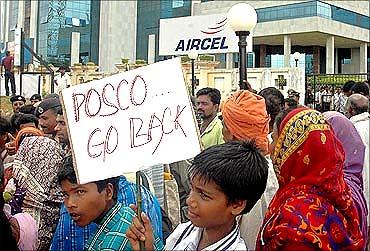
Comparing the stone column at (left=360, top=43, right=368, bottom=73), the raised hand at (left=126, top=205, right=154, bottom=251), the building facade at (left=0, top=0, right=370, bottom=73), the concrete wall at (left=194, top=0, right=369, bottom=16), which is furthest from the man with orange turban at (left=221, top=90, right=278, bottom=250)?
the stone column at (left=360, top=43, right=368, bottom=73)

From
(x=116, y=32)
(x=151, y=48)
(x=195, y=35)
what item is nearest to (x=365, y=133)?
(x=195, y=35)

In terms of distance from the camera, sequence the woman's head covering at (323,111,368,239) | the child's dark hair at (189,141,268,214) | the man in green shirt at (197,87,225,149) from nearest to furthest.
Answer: the child's dark hair at (189,141,268,214) → the woman's head covering at (323,111,368,239) → the man in green shirt at (197,87,225,149)

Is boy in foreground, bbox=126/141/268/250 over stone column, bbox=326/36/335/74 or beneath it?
beneath

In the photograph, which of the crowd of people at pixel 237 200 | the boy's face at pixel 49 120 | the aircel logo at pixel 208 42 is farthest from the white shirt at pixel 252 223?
the aircel logo at pixel 208 42

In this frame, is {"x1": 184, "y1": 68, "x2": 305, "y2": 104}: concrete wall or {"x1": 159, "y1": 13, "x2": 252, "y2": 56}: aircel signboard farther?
{"x1": 184, "y1": 68, "x2": 305, "y2": 104}: concrete wall

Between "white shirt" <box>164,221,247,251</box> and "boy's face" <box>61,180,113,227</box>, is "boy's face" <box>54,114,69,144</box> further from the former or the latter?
"white shirt" <box>164,221,247,251</box>

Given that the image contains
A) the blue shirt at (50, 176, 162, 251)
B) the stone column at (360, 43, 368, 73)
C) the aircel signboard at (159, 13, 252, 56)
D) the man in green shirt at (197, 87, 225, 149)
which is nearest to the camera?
the blue shirt at (50, 176, 162, 251)

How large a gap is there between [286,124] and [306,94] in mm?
16286

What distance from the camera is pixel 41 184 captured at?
137 inches

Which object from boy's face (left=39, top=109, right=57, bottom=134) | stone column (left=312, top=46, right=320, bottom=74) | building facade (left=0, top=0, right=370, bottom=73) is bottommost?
boy's face (left=39, top=109, right=57, bottom=134)

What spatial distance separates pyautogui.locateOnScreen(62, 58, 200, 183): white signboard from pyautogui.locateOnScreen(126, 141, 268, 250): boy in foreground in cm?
11

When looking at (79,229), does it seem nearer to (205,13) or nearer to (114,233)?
(114,233)

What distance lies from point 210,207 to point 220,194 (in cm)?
7

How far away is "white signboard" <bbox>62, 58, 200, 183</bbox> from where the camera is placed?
2.40 metres
